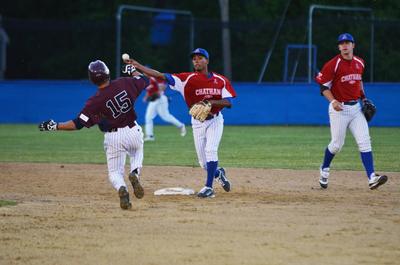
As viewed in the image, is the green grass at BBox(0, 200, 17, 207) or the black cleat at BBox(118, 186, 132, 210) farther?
the green grass at BBox(0, 200, 17, 207)

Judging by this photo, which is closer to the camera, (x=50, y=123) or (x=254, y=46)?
(x=50, y=123)

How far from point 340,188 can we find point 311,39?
56.1ft

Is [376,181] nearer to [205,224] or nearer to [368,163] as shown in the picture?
[368,163]

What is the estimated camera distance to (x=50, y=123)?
31.7ft

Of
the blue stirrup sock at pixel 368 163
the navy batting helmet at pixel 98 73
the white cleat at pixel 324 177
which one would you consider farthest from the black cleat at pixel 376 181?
the navy batting helmet at pixel 98 73

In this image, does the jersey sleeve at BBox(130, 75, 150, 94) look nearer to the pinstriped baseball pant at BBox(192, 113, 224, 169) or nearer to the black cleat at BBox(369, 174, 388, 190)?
the pinstriped baseball pant at BBox(192, 113, 224, 169)

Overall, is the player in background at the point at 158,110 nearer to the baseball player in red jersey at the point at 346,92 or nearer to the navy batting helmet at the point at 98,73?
the baseball player in red jersey at the point at 346,92

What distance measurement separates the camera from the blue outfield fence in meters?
27.3

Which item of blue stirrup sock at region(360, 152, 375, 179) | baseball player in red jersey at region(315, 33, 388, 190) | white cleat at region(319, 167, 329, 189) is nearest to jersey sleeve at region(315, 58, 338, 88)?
baseball player in red jersey at region(315, 33, 388, 190)

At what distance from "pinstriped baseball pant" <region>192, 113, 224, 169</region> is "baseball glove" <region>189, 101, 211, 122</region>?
25cm

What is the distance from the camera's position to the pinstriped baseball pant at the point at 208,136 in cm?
1075

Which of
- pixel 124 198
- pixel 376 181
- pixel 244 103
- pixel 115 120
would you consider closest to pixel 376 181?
pixel 376 181

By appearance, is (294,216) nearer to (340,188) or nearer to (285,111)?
(340,188)

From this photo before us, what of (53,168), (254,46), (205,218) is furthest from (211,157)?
(254,46)
